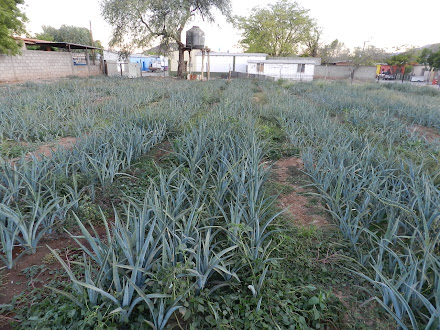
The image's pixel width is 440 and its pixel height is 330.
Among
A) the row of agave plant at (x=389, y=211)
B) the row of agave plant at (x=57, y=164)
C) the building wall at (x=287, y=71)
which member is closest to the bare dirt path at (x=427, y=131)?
the row of agave plant at (x=389, y=211)

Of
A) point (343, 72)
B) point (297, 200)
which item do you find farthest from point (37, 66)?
point (343, 72)

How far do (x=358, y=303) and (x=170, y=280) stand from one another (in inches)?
41.1

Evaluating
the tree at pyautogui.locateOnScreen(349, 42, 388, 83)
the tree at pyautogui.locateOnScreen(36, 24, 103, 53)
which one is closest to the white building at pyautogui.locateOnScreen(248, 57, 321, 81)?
the tree at pyautogui.locateOnScreen(349, 42, 388, 83)

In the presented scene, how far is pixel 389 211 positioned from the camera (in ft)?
6.93

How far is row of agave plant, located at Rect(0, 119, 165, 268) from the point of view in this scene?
172 cm

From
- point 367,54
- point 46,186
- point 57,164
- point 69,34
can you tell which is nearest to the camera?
point 46,186

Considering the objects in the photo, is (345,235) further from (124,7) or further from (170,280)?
(124,7)

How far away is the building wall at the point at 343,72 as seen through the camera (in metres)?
29.1

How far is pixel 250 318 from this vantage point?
53.1 inches

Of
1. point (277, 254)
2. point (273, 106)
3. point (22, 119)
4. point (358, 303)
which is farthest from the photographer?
point (273, 106)

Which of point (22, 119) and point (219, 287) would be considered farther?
point (22, 119)

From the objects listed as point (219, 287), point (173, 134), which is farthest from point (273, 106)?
point (219, 287)

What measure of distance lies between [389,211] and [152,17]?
17.5 meters

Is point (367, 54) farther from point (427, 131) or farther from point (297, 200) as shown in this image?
point (297, 200)
